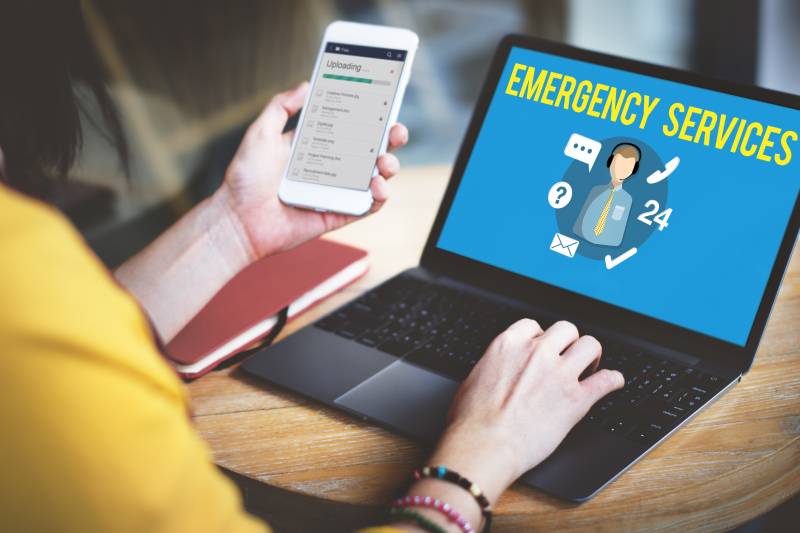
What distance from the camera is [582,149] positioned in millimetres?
1035

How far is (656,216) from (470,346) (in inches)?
10.7

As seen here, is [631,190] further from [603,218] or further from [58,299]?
[58,299]

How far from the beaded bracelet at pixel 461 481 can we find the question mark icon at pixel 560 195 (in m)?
0.43

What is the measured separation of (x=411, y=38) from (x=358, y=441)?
0.53 meters

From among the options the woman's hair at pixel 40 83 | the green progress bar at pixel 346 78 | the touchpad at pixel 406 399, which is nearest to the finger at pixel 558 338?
the touchpad at pixel 406 399

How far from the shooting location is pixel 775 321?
102 centimetres

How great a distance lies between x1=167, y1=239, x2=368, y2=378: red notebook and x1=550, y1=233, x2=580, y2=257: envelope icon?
0.93 ft

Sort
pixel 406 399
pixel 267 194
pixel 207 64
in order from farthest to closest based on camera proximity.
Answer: pixel 207 64 → pixel 267 194 → pixel 406 399

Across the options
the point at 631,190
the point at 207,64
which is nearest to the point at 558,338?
the point at 631,190

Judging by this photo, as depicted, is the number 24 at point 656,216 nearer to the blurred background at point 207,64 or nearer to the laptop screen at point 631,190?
the laptop screen at point 631,190

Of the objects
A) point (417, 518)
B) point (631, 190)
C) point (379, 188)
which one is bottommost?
point (417, 518)

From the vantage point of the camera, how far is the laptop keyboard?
831 millimetres

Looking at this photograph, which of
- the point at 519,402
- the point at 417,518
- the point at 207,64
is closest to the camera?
the point at 417,518

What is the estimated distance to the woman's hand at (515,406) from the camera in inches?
28.6
